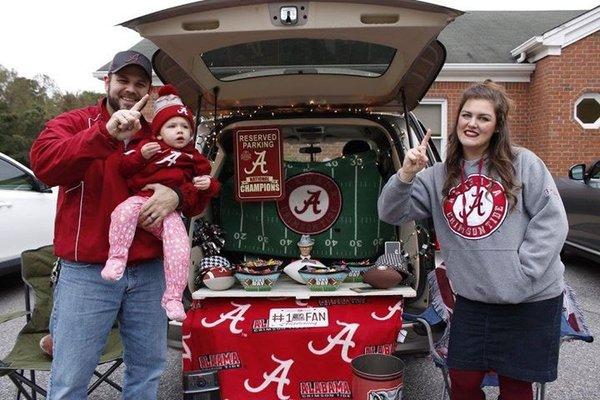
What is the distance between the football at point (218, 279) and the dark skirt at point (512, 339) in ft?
4.17

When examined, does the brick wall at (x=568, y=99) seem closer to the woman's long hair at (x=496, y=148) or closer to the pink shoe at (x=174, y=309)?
the woman's long hair at (x=496, y=148)

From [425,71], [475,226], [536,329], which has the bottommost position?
[536,329]

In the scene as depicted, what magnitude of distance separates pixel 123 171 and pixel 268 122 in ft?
4.92

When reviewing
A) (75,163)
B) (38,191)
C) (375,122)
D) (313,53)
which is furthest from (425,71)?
(38,191)

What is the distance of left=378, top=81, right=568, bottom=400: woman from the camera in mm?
1997

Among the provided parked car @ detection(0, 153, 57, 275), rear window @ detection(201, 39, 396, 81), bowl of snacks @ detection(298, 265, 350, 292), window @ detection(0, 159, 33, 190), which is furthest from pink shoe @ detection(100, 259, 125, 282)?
window @ detection(0, 159, 33, 190)

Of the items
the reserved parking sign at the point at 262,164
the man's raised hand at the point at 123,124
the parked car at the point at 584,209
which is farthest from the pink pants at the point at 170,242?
the parked car at the point at 584,209

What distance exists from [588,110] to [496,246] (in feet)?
36.0

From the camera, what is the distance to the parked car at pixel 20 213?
514cm

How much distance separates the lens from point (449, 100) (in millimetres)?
11648

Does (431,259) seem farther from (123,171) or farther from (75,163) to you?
(75,163)

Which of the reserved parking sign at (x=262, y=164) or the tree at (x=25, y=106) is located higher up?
the tree at (x=25, y=106)

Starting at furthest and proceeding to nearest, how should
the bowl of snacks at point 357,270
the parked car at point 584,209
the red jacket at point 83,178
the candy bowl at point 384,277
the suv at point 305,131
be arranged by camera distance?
1. the parked car at point 584,209
2. the bowl of snacks at point 357,270
3. the suv at point 305,131
4. the candy bowl at point 384,277
5. the red jacket at point 83,178

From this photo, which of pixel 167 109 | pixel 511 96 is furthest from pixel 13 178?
pixel 511 96
